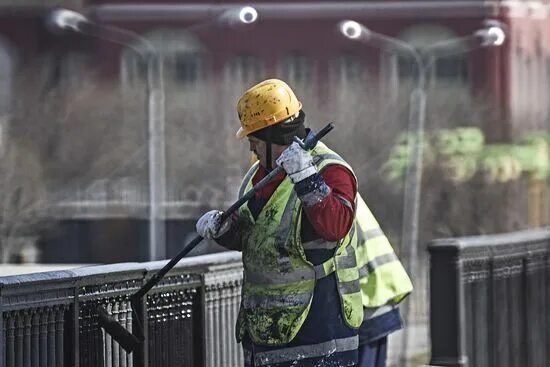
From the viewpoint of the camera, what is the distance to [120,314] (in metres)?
7.21

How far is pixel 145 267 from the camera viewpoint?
734 cm

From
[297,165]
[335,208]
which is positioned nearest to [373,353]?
[335,208]

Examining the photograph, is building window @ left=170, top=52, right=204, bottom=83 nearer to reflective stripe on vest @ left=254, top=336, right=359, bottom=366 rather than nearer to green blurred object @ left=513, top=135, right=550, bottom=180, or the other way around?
green blurred object @ left=513, top=135, right=550, bottom=180

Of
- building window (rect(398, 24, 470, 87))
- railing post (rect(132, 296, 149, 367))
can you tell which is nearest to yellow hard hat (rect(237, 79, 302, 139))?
railing post (rect(132, 296, 149, 367))

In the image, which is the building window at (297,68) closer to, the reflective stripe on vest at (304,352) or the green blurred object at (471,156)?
the green blurred object at (471,156)

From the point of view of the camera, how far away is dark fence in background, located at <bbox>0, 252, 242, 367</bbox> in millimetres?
6406

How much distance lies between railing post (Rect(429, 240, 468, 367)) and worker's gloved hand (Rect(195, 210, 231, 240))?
3557 millimetres

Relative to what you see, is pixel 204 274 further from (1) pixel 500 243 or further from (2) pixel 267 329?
(1) pixel 500 243

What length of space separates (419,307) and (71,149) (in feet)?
57.2

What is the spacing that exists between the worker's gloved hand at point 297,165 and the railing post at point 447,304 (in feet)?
12.9

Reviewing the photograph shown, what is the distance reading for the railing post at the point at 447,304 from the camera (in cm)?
993

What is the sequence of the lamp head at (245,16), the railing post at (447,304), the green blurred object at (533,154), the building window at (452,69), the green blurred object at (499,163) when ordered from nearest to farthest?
the railing post at (447,304), the lamp head at (245,16), the green blurred object at (499,163), the green blurred object at (533,154), the building window at (452,69)

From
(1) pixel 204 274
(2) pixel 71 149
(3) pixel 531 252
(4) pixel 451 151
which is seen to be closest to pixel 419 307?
(4) pixel 451 151

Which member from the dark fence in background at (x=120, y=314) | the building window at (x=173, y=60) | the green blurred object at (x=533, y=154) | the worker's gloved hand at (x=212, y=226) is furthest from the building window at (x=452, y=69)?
the worker's gloved hand at (x=212, y=226)
